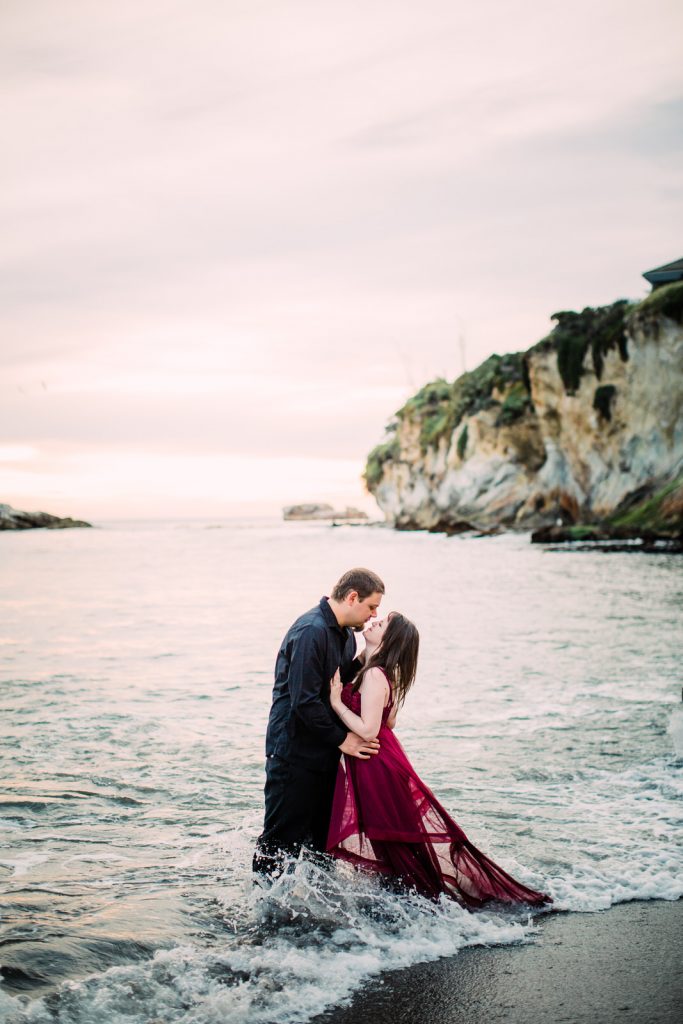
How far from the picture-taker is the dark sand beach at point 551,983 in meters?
3.68

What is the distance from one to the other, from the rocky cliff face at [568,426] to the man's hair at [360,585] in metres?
45.9

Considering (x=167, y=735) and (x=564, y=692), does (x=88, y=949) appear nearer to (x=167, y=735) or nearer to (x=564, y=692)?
(x=167, y=735)

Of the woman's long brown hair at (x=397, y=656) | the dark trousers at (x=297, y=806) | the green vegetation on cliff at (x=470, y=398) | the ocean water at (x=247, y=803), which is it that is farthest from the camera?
the green vegetation on cliff at (x=470, y=398)

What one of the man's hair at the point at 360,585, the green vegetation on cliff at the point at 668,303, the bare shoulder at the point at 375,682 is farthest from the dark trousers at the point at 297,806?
the green vegetation on cliff at the point at 668,303

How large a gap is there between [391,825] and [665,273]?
6092cm

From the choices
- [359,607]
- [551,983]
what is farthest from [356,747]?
[551,983]

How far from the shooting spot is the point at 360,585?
4.57m

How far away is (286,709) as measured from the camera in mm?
4742

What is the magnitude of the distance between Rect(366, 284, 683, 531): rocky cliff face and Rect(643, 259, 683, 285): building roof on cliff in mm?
5726

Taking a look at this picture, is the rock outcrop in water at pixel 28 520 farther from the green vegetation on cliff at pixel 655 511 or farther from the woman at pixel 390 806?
the woman at pixel 390 806

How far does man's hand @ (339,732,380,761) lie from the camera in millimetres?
4574

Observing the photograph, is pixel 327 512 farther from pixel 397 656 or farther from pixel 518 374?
pixel 397 656

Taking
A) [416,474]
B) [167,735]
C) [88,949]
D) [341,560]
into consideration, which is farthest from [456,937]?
[416,474]

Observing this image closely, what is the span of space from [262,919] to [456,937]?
110cm
